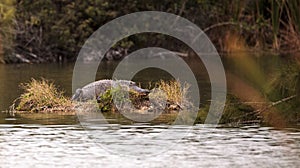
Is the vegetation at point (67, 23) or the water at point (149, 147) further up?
the vegetation at point (67, 23)

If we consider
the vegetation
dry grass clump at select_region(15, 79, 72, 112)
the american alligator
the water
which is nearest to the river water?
the water

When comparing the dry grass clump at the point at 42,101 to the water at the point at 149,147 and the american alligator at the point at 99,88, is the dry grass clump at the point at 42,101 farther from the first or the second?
the water at the point at 149,147

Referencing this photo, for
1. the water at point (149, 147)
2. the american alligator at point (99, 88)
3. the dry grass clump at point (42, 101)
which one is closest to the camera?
the water at point (149, 147)

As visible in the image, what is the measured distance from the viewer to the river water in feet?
39.5

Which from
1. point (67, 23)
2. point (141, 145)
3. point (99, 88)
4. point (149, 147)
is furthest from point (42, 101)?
point (67, 23)

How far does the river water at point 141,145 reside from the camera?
12031 mm

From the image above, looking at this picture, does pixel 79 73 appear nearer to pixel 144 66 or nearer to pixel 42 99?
pixel 144 66

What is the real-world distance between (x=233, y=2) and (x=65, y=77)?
2453 cm

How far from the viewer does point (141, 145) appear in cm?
1371

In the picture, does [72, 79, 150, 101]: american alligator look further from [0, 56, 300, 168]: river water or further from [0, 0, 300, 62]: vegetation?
[0, 0, 300, 62]: vegetation

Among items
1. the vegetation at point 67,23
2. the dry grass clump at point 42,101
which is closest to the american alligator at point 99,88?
the dry grass clump at point 42,101

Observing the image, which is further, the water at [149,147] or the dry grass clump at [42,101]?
the dry grass clump at [42,101]

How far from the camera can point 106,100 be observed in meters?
19.8

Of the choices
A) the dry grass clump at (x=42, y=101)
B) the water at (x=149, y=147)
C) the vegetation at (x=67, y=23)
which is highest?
the vegetation at (x=67, y=23)
